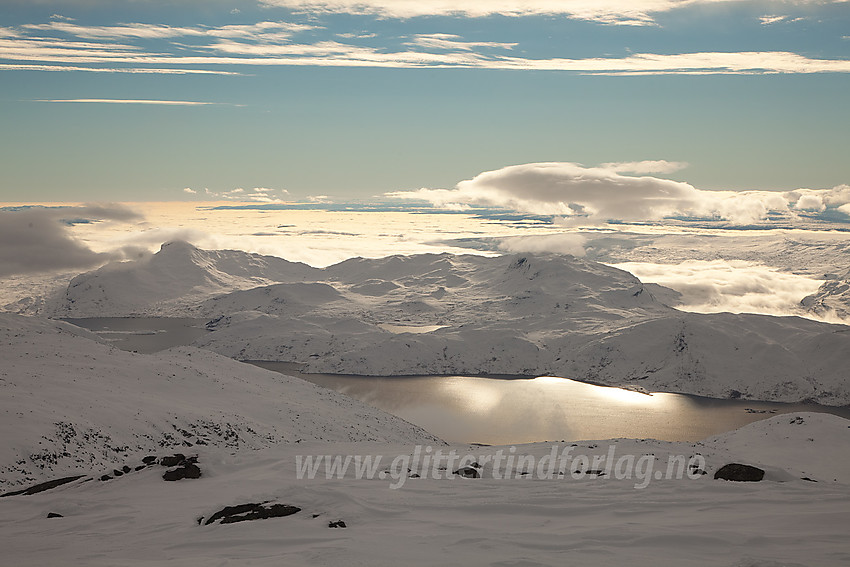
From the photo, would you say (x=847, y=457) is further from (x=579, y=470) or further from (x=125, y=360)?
(x=125, y=360)

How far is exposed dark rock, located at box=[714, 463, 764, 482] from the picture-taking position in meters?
32.9

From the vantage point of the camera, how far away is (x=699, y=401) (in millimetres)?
186875

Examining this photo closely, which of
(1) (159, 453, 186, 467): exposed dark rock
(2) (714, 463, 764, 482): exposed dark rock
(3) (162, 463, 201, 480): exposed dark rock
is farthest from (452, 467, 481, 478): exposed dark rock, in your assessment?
(1) (159, 453, 186, 467): exposed dark rock

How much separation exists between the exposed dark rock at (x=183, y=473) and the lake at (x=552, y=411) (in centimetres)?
8411

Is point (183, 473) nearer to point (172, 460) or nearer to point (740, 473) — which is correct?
point (172, 460)

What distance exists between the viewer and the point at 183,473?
115 feet

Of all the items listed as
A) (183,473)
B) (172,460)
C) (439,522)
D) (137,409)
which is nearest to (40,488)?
(172,460)

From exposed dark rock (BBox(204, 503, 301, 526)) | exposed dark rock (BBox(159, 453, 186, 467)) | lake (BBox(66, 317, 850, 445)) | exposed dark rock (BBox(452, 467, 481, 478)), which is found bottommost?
lake (BBox(66, 317, 850, 445))

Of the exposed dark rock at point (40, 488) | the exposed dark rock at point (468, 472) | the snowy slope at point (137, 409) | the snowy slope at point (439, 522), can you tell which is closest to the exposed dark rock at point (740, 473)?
the snowy slope at point (439, 522)

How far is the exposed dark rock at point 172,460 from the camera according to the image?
36469mm

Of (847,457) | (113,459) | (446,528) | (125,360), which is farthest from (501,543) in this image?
(125,360)

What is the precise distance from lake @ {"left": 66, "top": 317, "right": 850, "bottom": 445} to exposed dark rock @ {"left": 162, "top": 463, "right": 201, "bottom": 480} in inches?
3311

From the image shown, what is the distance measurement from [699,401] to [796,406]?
27201 millimetres

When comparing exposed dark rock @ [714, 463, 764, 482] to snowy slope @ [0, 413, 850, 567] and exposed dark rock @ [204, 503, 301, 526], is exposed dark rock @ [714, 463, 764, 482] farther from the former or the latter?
exposed dark rock @ [204, 503, 301, 526]
